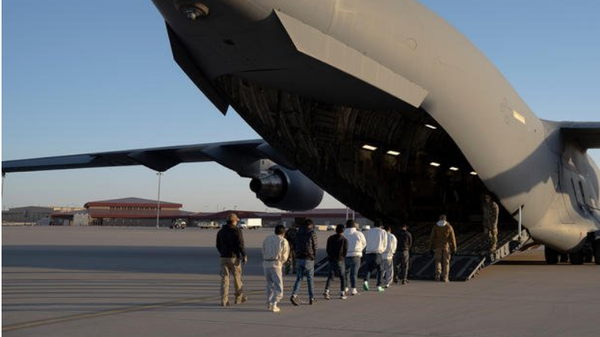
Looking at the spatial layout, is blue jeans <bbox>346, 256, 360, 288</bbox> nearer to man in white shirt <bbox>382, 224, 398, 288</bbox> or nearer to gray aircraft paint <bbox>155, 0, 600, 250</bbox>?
man in white shirt <bbox>382, 224, 398, 288</bbox>

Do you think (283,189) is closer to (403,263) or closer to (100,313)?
(403,263)

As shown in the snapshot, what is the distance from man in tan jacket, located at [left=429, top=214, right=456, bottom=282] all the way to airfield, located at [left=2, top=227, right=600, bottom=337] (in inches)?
15.6

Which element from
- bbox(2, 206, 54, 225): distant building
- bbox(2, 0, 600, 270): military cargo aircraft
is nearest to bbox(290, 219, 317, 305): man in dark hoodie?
bbox(2, 0, 600, 270): military cargo aircraft

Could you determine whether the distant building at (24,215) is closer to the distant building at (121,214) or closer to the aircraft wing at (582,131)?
the distant building at (121,214)

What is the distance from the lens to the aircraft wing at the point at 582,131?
15713 millimetres

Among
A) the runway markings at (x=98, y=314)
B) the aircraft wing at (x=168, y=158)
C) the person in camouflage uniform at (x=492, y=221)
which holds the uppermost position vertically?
the aircraft wing at (x=168, y=158)

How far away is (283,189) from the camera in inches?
726

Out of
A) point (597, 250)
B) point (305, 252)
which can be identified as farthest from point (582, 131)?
point (305, 252)

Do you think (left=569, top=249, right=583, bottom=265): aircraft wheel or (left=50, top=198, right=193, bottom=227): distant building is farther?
(left=50, top=198, right=193, bottom=227): distant building

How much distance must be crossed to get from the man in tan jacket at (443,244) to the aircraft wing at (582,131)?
582 cm

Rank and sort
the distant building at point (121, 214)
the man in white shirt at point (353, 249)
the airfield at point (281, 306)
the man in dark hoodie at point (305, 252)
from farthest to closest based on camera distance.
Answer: the distant building at point (121, 214), the man in white shirt at point (353, 249), the man in dark hoodie at point (305, 252), the airfield at point (281, 306)

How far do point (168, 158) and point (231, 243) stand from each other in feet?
43.1

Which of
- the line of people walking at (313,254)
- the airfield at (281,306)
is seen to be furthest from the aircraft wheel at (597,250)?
the line of people walking at (313,254)

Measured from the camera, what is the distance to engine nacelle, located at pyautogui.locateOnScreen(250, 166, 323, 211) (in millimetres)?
18328
